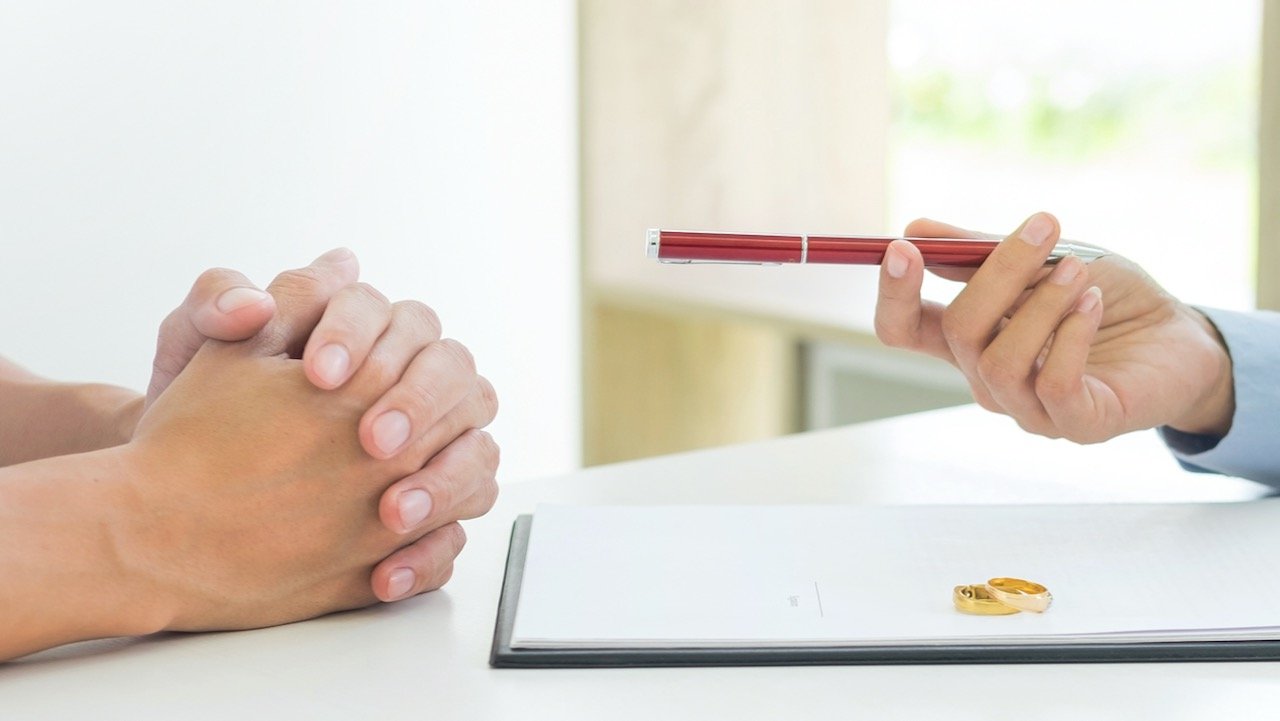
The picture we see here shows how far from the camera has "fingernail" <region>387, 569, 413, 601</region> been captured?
2.00 feet

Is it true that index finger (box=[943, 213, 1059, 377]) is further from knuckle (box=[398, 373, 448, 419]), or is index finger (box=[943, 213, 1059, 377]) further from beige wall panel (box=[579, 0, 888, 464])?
beige wall panel (box=[579, 0, 888, 464])

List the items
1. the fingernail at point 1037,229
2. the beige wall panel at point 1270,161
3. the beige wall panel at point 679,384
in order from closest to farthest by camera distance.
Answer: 1. the fingernail at point 1037,229
2. the beige wall panel at point 1270,161
3. the beige wall panel at point 679,384

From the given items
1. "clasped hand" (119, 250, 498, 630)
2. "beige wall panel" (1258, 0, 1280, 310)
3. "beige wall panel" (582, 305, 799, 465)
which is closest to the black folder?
"clasped hand" (119, 250, 498, 630)

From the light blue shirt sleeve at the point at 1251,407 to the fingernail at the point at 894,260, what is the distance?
0.26 meters

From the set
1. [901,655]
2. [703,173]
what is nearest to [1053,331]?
[901,655]

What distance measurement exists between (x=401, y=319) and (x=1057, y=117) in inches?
146

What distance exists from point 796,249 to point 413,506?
264 millimetres

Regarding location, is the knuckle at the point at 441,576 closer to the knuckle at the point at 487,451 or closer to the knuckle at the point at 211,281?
the knuckle at the point at 487,451

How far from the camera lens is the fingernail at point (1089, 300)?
0.72 metres

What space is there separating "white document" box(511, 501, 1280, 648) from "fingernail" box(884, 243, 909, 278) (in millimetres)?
137

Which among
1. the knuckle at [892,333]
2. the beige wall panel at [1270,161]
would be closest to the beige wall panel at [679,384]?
the beige wall panel at [1270,161]

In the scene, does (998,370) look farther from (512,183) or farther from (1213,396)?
(512,183)

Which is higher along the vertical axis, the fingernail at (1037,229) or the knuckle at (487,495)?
the fingernail at (1037,229)

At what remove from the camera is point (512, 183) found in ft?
7.43
